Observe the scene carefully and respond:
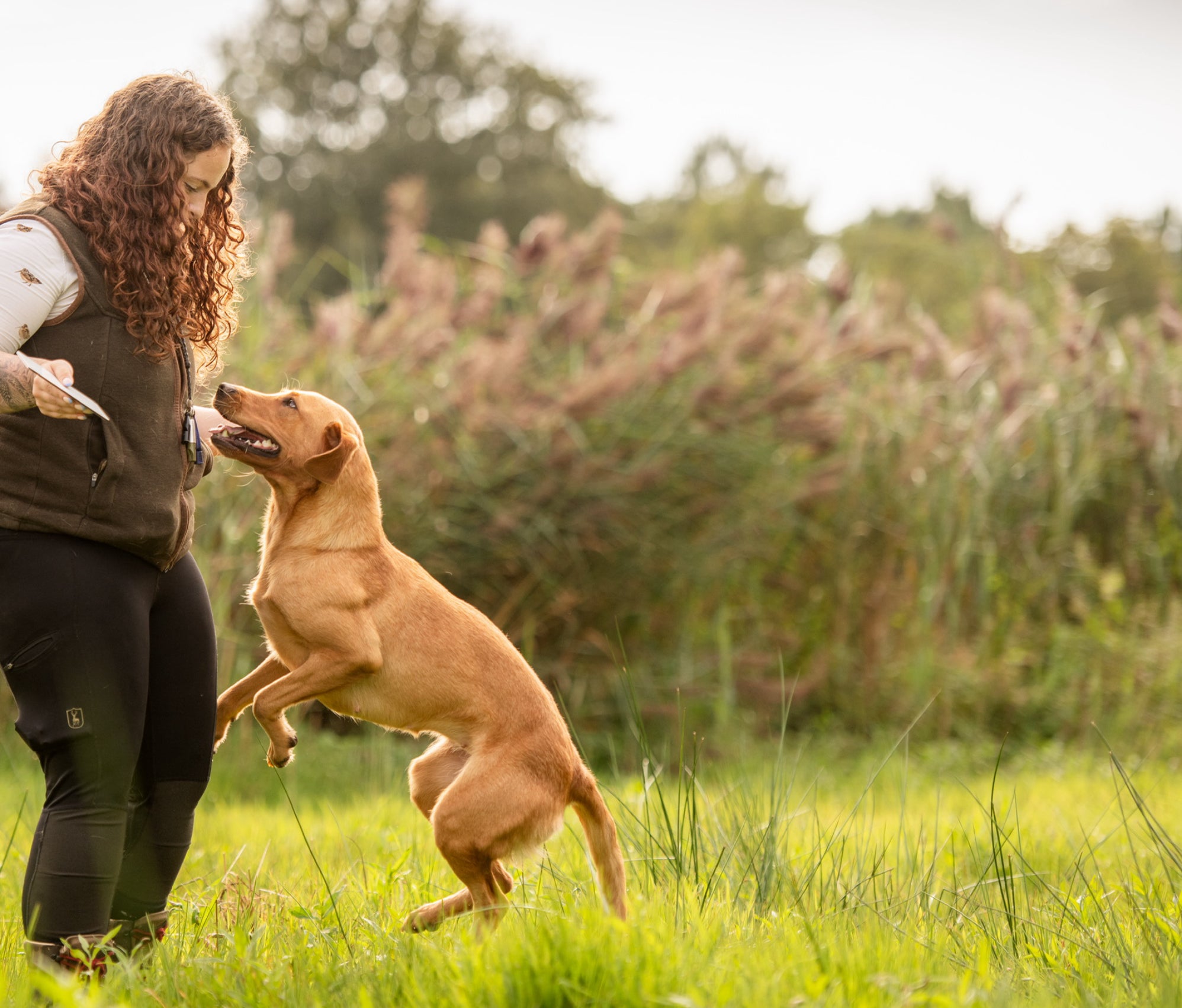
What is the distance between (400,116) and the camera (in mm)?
36188

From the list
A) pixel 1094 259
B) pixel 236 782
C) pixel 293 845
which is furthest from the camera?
pixel 1094 259

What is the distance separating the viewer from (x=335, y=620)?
3.43 meters

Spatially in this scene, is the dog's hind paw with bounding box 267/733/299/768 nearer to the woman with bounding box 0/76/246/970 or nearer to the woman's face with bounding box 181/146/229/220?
the woman with bounding box 0/76/246/970

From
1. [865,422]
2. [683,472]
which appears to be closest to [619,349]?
[683,472]

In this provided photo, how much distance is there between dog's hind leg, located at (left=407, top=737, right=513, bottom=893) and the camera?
3.51m

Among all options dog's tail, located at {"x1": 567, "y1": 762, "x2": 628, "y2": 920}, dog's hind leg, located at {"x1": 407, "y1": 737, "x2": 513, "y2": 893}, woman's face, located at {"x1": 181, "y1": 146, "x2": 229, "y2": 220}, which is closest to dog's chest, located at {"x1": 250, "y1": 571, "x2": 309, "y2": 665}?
dog's hind leg, located at {"x1": 407, "y1": 737, "x2": 513, "y2": 893}

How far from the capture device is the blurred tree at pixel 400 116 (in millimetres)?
34094

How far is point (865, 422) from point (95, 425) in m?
6.77

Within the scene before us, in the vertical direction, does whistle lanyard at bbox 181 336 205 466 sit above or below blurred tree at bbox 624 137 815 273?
below

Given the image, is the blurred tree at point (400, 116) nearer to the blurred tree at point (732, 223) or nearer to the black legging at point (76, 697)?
the blurred tree at point (732, 223)

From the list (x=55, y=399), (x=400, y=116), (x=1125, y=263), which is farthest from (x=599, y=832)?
(x=400, y=116)

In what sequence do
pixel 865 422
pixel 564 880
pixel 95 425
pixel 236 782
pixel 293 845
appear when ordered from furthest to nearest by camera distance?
pixel 865 422 < pixel 236 782 < pixel 293 845 < pixel 564 880 < pixel 95 425

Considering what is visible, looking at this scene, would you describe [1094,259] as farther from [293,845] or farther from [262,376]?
[293,845]

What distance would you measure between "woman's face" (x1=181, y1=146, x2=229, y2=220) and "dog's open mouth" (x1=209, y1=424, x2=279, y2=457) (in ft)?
2.06
